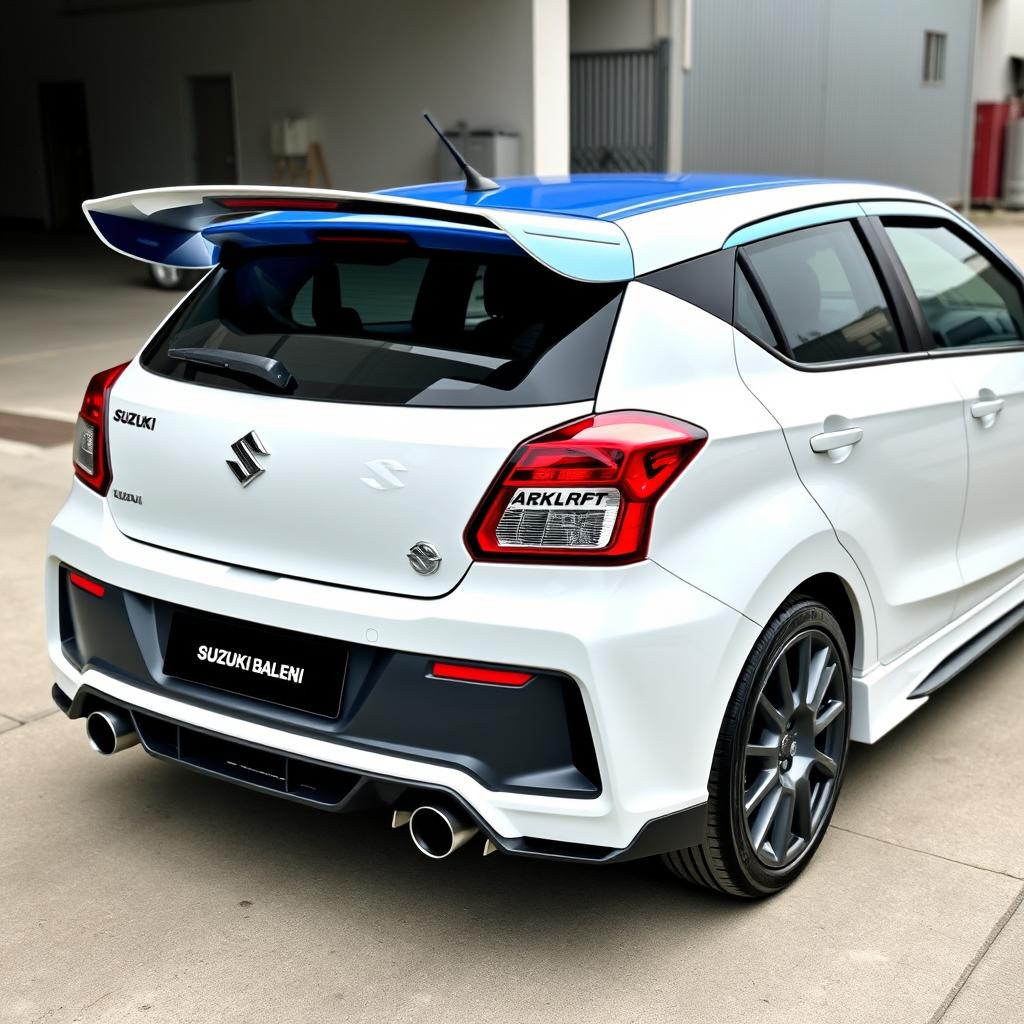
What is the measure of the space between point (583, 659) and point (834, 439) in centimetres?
92

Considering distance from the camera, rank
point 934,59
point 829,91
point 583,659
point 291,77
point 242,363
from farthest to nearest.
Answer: point 934,59 < point 829,91 < point 291,77 < point 242,363 < point 583,659

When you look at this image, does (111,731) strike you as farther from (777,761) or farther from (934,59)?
(934,59)

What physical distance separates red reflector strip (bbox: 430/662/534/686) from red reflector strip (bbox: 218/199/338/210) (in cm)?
96

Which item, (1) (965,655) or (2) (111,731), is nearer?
(2) (111,731)

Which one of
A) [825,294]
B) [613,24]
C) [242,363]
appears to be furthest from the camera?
[613,24]

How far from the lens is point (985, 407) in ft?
12.1

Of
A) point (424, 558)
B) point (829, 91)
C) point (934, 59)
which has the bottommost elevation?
point (424, 558)

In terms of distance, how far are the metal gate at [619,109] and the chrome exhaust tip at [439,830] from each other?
17.3 meters

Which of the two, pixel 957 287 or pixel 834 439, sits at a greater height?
pixel 957 287

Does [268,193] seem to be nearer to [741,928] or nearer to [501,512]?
[501,512]

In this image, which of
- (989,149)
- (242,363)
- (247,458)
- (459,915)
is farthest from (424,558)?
(989,149)

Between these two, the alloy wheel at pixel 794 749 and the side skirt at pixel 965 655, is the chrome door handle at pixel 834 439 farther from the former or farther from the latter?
the side skirt at pixel 965 655

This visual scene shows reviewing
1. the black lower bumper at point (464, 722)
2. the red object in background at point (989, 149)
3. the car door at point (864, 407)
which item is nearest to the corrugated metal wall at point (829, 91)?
the red object in background at point (989, 149)

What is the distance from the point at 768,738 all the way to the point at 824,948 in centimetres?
45
